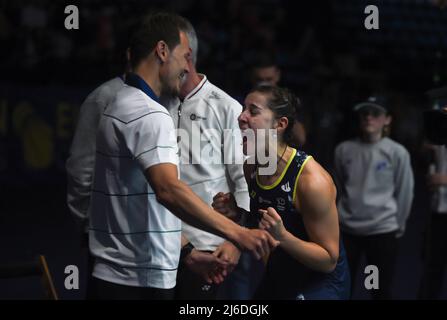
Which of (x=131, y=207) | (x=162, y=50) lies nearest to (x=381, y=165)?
(x=162, y=50)

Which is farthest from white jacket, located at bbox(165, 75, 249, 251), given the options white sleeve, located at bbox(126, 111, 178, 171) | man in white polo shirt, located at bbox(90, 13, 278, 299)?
white sleeve, located at bbox(126, 111, 178, 171)

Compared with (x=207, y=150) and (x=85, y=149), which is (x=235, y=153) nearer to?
(x=207, y=150)

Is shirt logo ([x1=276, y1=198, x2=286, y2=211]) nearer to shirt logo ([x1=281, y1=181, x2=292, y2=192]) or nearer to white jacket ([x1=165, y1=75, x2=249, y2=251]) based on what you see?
shirt logo ([x1=281, y1=181, x2=292, y2=192])

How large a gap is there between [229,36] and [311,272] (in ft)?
35.0

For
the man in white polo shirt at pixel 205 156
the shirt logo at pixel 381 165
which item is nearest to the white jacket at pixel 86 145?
the man in white polo shirt at pixel 205 156

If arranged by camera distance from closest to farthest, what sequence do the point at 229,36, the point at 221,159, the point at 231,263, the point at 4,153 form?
1. the point at 231,263
2. the point at 221,159
3. the point at 4,153
4. the point at 229,36

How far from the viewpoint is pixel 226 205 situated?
431 centimetres

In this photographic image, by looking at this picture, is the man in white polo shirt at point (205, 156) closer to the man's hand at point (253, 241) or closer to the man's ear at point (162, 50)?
the man's ear at point (162, 50)

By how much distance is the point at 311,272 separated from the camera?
421 centimetres

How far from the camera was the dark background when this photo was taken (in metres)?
8.95

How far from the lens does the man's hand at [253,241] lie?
11.0 feet

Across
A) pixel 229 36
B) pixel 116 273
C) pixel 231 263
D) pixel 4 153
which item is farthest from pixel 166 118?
pixel 229 36

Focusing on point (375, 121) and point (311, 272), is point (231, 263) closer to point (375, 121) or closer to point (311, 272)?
point (311, 272)

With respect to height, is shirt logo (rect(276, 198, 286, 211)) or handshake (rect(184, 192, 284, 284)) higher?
shirt logo (rect(276, 198, 286, 211))
